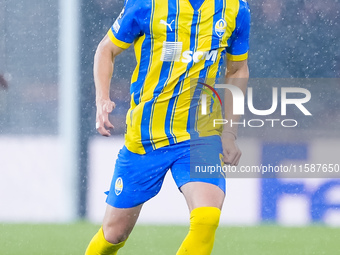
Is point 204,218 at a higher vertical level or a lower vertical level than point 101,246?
higher

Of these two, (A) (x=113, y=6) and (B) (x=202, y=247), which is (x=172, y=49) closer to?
(B) (x=202, y=247)

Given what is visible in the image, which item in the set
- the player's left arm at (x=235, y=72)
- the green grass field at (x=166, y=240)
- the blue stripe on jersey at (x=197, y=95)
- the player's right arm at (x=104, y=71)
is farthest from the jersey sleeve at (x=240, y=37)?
the green grass field at (x=166, y=240)

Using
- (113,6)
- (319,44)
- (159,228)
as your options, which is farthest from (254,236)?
(113,6)

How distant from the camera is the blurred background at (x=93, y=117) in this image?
603 centimetres

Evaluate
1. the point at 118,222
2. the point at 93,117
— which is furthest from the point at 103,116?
the point at 93,117

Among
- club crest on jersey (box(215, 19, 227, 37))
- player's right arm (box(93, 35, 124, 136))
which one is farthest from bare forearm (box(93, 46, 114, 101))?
club crest on jersey (box(215, 19, 227, 37))

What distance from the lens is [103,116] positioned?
3215mm

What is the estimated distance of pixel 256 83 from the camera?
20.7 feet

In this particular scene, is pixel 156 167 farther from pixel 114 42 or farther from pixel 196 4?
pixel 196 4

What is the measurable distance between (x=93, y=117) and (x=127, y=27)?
2843mm

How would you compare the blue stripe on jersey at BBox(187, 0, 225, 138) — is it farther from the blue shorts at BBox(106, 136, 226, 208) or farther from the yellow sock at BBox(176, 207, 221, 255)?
the yellow sock at BBox(176, 207, 221, 255)

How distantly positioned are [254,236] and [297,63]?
154 cm

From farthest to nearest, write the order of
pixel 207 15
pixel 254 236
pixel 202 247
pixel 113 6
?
pixel 113 6, pixel 254 236, pixel 207 15, pixel 202 247

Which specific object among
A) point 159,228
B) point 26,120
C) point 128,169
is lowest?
point 159,228
